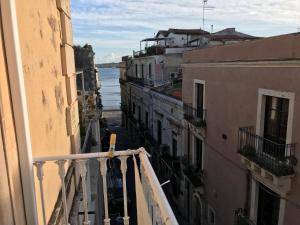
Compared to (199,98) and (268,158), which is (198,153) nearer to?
(199,98)

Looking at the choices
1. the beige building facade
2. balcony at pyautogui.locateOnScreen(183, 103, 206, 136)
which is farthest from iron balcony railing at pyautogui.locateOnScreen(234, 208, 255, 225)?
the beige building facade

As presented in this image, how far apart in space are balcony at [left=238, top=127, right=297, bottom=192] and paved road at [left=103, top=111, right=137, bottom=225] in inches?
278

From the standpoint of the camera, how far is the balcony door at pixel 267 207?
773cm

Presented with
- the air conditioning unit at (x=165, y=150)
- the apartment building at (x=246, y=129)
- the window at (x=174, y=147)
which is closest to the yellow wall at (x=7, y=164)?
the apartment building at (x=246, y=129)

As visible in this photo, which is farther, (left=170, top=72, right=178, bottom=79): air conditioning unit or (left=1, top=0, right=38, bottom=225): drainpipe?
(left=170, top=72, right=178, bottom=79): air conditioning unit

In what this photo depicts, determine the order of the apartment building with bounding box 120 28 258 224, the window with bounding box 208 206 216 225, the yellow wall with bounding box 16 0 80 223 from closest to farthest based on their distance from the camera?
the yellow wall with bounding box 16 0 80 223 < the window with bounding box 208 206 216 225 < the apartment building with bounding box 120 28 258 224

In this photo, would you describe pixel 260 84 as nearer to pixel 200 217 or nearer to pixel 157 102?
pixel 200 217

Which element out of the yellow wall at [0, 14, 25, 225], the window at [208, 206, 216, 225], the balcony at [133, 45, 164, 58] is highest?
the balcony at [133, 45, 164, 58]

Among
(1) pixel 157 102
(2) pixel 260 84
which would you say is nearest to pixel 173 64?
(1) pixel 157 102

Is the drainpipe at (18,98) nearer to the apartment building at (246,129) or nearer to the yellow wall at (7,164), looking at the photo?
the yellow wall at (7,164)

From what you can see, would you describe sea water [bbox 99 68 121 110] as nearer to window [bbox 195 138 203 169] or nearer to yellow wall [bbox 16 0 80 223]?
window [bbox 195 138 203 169]

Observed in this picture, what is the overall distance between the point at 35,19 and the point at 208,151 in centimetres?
951

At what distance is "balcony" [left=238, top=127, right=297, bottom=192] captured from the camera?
22.1 feet

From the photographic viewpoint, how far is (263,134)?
25.9ft
